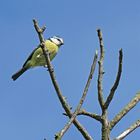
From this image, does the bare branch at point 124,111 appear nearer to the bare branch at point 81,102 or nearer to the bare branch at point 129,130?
the bare branch at point 129,130

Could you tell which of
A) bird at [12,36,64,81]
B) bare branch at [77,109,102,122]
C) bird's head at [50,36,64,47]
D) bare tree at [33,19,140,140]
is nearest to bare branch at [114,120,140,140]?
bare tree at [33,19,140,140]

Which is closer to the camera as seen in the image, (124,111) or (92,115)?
(124,111)

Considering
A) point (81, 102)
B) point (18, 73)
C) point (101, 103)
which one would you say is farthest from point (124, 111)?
point (18, 73)

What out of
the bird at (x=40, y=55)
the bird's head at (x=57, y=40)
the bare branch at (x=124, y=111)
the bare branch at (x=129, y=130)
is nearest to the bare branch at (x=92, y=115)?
the bare branch at (x=124, y=111)

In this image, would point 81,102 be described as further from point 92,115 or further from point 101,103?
point 92,115

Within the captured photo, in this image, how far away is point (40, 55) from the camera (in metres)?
12.7

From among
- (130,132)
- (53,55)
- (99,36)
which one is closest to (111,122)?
(130,132)

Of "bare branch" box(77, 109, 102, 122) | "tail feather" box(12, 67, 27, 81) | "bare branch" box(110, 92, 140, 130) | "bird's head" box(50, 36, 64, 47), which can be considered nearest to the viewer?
"bare branch" box(110, 92, 140, 130)

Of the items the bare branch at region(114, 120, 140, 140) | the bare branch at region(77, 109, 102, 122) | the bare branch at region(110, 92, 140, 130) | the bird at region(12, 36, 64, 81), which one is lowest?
the bare branch at region(114, 120, 140, 140)

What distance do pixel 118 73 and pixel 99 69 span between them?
213 millimetres

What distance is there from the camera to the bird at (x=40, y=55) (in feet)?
41.8

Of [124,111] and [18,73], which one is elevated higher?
[18,73]

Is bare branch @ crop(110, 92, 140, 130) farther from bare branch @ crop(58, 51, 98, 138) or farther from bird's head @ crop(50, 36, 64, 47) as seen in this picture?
bird's head @ crop(50, 36, 64, 47)

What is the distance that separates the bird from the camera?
12.7 m
